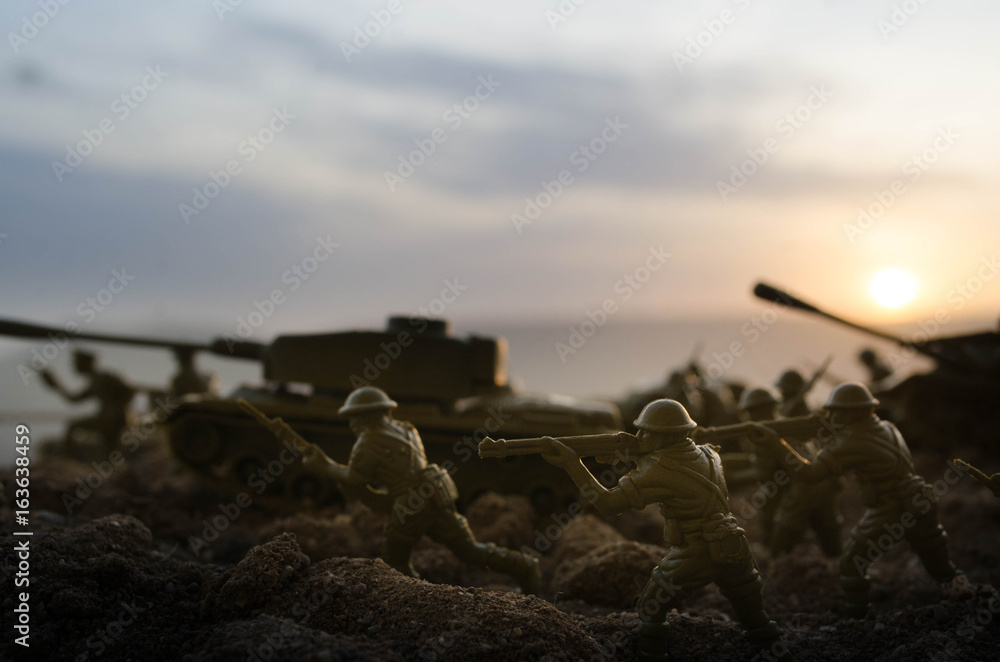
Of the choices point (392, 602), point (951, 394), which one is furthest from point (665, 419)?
point (951, 394)

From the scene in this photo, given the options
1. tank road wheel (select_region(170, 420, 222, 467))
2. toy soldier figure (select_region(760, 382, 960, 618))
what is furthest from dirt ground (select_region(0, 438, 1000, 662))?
tank road wheel (select_region(170, 420, 222, 467))

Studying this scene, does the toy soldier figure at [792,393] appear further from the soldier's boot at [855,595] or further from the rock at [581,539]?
the soldier's boot at [855,595]

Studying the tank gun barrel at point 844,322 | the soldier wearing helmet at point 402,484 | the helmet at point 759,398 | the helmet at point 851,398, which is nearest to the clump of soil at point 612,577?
the soldier wearing helmet at point 402,484

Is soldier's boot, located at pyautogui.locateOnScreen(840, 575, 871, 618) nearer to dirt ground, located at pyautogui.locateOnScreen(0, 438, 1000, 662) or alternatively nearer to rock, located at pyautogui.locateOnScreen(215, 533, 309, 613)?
dirt ground, located at pyautogui.locateOnScreen(0, 438, 1000, 662)

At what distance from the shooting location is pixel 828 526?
320 inches

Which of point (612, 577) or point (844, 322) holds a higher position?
point (844, 322)

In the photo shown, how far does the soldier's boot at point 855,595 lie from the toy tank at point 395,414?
3484 mm

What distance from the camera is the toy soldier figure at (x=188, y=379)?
12.6 meters

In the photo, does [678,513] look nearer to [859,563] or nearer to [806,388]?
[859,563]

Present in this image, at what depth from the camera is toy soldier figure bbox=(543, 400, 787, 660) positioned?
4816 mm

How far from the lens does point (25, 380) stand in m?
13.5

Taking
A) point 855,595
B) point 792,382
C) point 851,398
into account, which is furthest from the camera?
point 792,382

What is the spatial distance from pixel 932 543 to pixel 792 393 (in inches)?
105

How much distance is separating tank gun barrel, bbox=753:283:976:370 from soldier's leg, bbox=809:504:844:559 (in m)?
2.46
